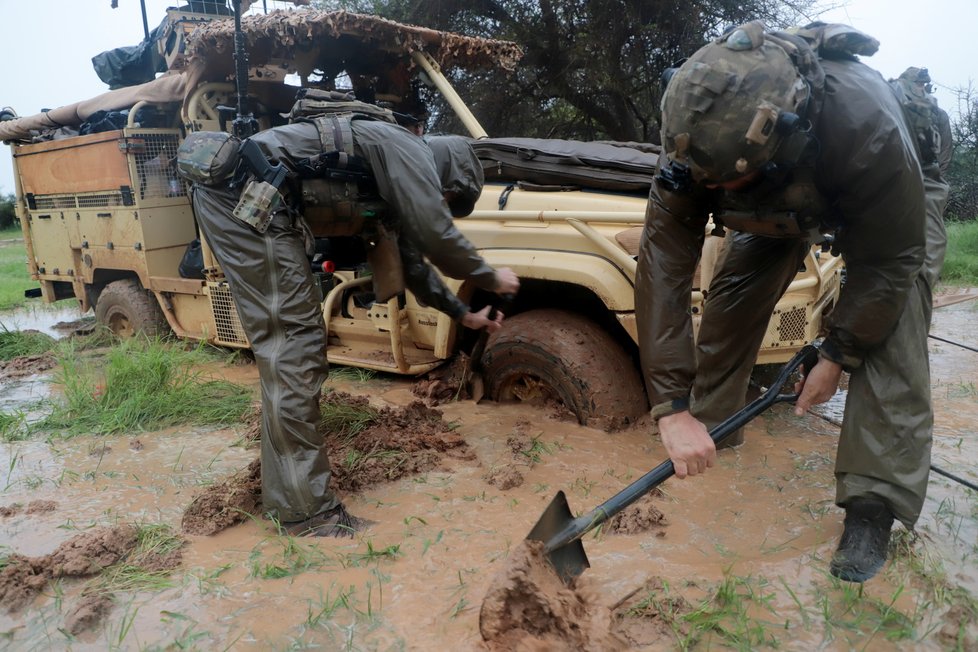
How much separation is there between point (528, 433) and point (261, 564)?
1.40 meters

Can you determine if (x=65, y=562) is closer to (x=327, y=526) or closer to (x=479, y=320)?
(x=327, y=526)

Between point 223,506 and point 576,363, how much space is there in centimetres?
157

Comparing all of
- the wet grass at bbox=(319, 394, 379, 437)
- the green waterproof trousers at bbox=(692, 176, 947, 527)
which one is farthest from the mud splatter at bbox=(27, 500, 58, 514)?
the green waterproof trousers at bbox=(692, 176, 947, 527)

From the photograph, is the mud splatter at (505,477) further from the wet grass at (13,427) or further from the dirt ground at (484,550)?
the wet grass at (13,427)

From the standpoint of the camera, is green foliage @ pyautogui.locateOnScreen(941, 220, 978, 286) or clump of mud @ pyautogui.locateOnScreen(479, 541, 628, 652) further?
green foliage @ pyautogui.locateOnScreen(941, 220, 978, 286)

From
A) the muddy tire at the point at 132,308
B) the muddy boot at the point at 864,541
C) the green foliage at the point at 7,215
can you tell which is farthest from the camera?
the green foliage at the point at 7,215

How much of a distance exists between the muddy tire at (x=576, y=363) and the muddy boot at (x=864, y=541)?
1175 millimetres

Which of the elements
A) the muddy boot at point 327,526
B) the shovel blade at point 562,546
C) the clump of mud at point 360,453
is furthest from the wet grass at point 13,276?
the shovel blade at point 562,546

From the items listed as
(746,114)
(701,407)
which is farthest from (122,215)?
(746,114)

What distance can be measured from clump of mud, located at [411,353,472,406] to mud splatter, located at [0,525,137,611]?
1.75 meters

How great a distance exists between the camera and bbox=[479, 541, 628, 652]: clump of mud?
200 cm

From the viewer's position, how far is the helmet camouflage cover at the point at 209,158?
8.87ft

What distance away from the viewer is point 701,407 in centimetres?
317

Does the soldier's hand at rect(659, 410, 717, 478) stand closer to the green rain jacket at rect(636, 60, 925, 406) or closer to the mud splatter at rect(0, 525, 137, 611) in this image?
the green rain jacket at rect(636, 60, 925, 406)
